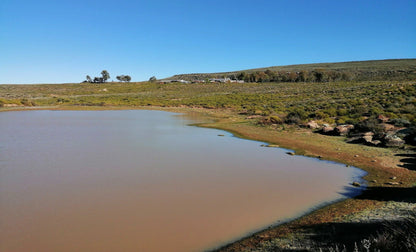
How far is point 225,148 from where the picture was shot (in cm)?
1159

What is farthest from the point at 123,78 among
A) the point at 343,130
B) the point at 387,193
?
the point at 387,193

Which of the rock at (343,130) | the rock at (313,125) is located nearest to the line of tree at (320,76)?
the rock at (313,125)

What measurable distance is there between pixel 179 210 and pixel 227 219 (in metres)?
0.98

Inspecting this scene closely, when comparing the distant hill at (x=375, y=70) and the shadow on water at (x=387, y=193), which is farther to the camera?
the distant hill at (x=375, y=70)

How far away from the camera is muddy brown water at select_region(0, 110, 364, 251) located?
14.9 feet

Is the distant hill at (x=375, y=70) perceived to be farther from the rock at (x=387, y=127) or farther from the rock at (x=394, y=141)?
the rock at (x=394, y=141)

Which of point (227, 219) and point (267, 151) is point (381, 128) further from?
point (227, 219)

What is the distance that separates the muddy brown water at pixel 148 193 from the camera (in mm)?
4551

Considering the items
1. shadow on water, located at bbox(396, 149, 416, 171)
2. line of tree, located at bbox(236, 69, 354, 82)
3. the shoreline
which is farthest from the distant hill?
shadow on water, located at bbox(396, 149, 416, 171)

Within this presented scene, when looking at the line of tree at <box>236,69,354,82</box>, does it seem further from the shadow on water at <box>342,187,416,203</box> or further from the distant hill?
the shadow on water at <box>342,187,416,203</box>

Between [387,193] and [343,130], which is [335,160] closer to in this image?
[387,193]

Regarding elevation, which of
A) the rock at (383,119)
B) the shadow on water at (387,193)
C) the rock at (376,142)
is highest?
the rock at (383,119)

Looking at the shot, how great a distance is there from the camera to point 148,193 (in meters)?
6.35

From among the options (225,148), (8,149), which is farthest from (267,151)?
(8,149)
